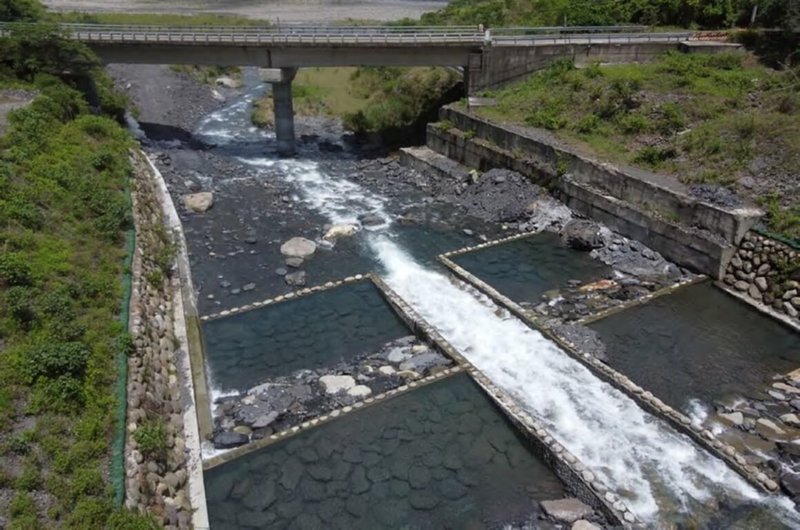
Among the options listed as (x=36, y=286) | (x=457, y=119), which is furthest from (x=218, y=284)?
(x=457, y=119)

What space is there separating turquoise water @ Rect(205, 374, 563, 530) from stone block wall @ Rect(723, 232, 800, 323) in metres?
12.6

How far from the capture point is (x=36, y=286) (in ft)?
49.9

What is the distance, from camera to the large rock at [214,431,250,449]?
1498 centimetres

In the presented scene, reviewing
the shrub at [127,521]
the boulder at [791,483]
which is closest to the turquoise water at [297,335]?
the shrub at [127,521]

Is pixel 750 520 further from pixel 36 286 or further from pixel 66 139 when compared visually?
pixel 66 139

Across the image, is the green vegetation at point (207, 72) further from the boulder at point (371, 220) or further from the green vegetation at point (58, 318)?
the boulder at point (371, 220)

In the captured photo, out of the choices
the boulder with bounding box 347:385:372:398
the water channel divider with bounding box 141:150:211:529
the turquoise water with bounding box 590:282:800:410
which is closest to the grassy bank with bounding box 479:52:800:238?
the turquoise water with bounding box 590:282:800:410

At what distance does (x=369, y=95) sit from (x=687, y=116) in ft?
101

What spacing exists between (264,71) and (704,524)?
3669 cm

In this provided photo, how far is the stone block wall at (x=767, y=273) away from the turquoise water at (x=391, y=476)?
12.6 metres

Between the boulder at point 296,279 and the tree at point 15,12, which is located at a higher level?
the tree at point 15,12

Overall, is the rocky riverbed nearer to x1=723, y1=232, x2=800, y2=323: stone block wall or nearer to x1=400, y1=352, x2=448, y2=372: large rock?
x1=400, y1=352, x2=448, y2=372: large rock

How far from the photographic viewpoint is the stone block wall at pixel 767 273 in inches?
802

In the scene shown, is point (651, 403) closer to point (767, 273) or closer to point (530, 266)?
point (767, 273)
